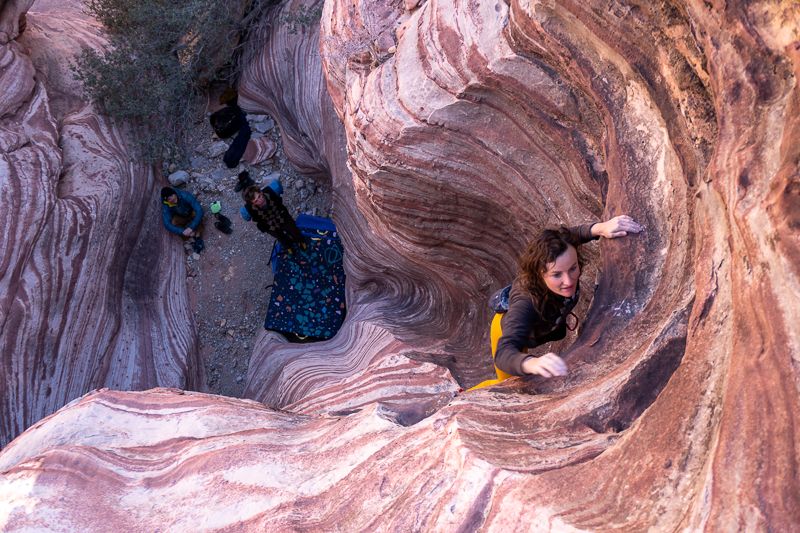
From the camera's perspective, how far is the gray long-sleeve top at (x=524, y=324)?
3.38 m

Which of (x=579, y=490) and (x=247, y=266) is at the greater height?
(x=247, y=266)

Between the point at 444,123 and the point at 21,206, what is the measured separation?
515 centimetres

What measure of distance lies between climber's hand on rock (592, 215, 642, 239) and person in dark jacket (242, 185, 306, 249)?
473 cm

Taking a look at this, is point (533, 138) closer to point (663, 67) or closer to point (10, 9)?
point (663, 67)

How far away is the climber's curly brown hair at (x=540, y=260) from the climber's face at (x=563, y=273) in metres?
0.03

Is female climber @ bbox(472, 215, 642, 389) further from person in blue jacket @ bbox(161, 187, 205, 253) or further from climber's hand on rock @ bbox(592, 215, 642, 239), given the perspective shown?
person in blue jacket @ bbox(161, 187, 205, 253)

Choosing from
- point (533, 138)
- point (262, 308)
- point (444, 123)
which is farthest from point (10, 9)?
point (533, 138)

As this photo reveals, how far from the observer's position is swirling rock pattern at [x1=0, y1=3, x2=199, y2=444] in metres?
6.30

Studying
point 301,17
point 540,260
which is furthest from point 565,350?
point 301,17

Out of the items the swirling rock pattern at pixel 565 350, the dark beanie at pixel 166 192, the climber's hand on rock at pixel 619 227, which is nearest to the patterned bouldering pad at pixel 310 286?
the dark beanie at pixel 166 192

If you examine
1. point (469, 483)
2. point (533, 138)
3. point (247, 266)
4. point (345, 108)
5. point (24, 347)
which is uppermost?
point (345, 108)

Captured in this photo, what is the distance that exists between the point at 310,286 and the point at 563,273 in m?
5.36

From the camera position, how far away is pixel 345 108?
6312mm

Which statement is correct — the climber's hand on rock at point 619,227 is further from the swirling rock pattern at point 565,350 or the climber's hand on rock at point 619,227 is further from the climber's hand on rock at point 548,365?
the climber's hand on rock at point 548,365
